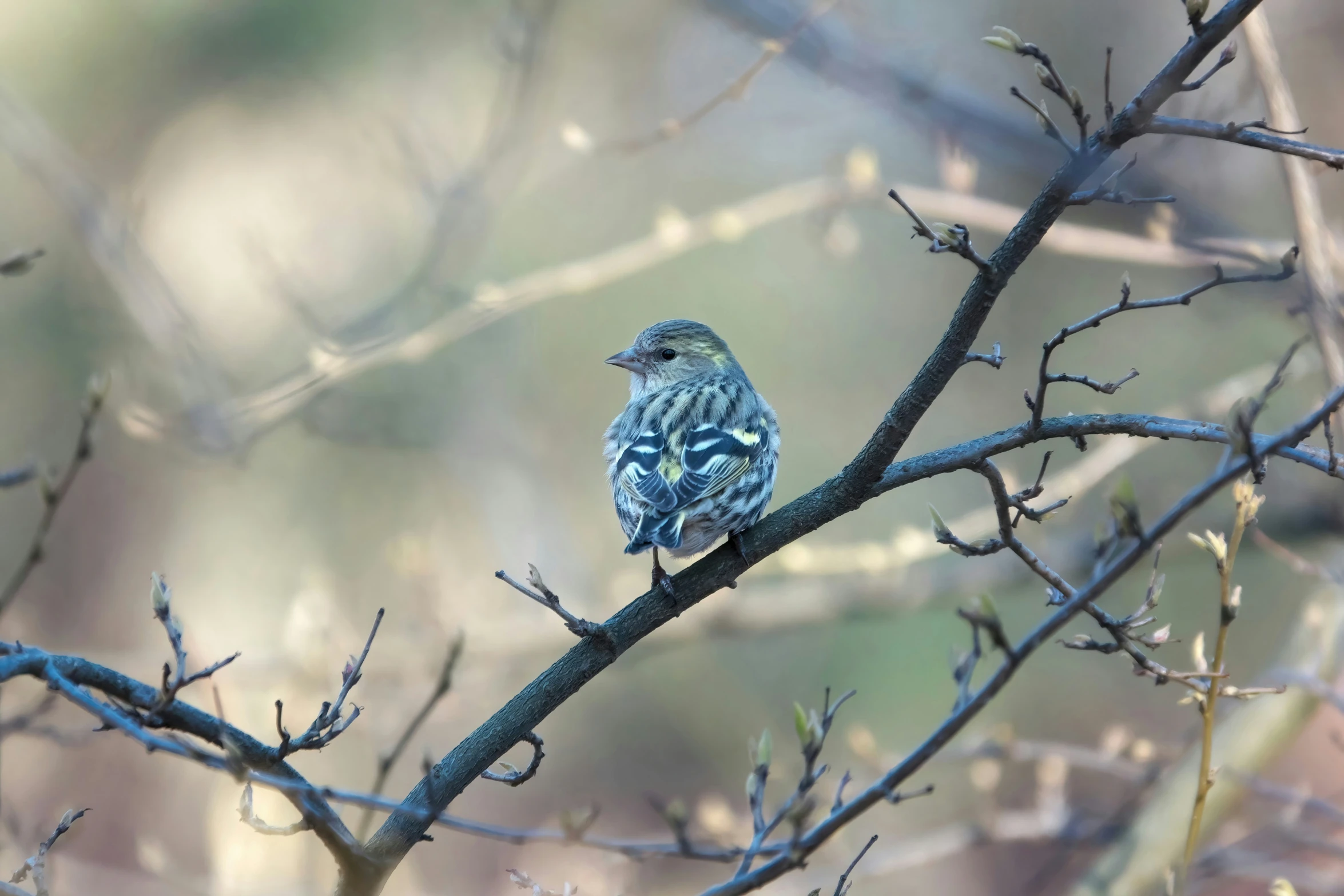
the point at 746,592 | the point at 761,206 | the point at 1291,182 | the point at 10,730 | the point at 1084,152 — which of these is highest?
the point at 761,206

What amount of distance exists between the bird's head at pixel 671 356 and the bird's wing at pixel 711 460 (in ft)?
3.30

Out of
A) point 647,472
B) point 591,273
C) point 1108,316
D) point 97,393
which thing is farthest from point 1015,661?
point 591,273

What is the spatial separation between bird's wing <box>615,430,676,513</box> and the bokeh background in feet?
10.4

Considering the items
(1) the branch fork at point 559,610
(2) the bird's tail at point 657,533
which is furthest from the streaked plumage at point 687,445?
(1) the branch fork at point 559,610

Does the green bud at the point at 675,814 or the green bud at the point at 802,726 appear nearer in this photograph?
the green bud at the point at 675,814

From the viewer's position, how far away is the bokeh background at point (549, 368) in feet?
28.7

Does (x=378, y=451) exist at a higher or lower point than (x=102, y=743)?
higher

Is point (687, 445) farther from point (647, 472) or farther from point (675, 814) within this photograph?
point (675, 814)

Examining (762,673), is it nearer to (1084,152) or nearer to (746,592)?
(746,592)

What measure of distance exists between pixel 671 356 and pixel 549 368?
5.18 m

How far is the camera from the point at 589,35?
10.7 meters

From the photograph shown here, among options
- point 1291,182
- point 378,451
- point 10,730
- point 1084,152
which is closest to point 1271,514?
point 1291,182

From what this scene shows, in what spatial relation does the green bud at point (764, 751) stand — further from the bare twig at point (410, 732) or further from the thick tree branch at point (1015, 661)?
the bare twig at point (410, 732)

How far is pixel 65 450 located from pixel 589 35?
251 inches
